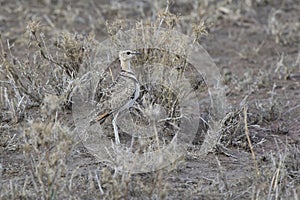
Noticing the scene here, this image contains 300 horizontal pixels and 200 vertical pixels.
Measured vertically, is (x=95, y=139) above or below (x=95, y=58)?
below

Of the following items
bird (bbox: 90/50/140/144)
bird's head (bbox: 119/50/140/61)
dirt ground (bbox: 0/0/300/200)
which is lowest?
dirt ground (bbox: 0/0/300/200)

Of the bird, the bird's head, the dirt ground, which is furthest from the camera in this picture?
the bird's head

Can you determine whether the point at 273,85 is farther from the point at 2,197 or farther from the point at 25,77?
the point at 2,197

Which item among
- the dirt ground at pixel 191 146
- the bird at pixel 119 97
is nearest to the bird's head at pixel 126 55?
the bird at pixel 119 97

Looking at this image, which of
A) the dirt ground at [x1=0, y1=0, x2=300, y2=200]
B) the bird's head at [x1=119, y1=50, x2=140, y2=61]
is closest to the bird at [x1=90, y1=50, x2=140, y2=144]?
the bird's head at [x1=119, y1=50, x2=140, y2=61]

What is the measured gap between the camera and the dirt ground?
→ 4.86 metres

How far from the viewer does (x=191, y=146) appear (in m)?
6.06

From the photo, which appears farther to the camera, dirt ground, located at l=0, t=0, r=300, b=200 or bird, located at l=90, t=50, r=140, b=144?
bird, located at l=90, t=50, r=140, b=144

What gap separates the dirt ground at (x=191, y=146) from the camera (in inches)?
191

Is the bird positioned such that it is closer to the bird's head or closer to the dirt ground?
the bird's head

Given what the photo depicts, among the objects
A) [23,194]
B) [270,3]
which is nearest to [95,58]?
[23,194]

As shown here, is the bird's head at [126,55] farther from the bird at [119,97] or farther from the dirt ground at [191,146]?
the dirt ground at [191,146]

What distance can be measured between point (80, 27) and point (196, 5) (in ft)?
5.48

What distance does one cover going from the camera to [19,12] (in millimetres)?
10023
